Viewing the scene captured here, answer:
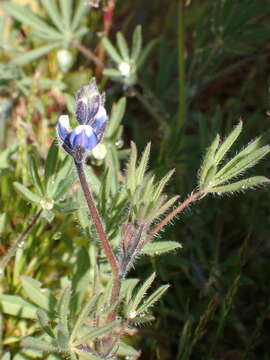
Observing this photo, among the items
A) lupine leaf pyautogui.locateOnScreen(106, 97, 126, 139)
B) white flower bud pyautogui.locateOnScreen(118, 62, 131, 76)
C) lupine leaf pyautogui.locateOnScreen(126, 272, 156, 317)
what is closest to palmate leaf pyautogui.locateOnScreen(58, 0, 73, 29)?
white flower bud pyautogui.locateOnScreen(118, 62, 131, 76)

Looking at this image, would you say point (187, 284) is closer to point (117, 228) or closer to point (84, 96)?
point (117, 228)

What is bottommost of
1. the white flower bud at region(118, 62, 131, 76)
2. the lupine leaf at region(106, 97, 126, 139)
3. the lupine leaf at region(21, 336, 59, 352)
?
the lupine leaf at region(21, 336, 59, 352)

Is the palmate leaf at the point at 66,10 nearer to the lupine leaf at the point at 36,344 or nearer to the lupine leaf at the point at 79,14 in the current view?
the lupine leaf at the point at 79,14

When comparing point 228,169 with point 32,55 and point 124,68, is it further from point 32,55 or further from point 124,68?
point 32,55

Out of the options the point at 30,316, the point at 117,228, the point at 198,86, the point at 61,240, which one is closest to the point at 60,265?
the point at 61,240

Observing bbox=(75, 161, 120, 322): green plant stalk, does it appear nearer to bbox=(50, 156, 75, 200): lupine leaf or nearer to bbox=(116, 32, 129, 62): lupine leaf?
bbox=(50, 156, 75, 200): lupine leaf

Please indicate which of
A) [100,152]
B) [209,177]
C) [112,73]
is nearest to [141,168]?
[209,177]

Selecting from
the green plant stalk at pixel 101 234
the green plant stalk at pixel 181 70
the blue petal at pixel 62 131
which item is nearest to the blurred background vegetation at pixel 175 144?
the green plant stalk at pixel 181 70
